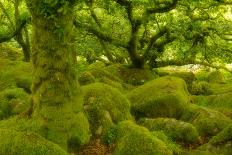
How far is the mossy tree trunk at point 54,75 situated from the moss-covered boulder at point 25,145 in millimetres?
982

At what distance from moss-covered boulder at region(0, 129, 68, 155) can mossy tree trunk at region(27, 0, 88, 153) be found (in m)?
0.98

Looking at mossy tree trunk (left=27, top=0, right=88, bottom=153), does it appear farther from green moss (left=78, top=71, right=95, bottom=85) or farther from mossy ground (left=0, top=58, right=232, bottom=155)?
green moss (left=78, top=71, right=95, bottom=85)

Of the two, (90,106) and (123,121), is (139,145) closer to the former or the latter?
(123,121)

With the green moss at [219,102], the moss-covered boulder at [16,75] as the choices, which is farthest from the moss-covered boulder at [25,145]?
the green moss at [219,102]

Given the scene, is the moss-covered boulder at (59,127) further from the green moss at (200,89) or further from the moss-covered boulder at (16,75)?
the green moss at (200,89)

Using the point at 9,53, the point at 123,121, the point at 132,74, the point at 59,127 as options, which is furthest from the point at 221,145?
the point at 9,53

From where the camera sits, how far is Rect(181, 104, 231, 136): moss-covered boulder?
1363cm

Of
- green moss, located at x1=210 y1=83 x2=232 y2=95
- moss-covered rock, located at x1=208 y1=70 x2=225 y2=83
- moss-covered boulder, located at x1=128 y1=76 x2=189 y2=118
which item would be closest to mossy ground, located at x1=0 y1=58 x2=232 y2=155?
moss-covered boulder, located at x1=128 y1=76 x2=189 y2=118

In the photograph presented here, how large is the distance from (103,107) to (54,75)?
239 centimetres

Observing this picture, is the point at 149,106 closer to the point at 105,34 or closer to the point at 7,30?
the point at 105,34

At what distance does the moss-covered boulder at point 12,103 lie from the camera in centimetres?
1375

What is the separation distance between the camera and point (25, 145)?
9234 mm

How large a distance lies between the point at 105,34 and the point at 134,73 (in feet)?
10.6

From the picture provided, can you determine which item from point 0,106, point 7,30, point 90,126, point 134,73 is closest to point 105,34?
point 134,73
